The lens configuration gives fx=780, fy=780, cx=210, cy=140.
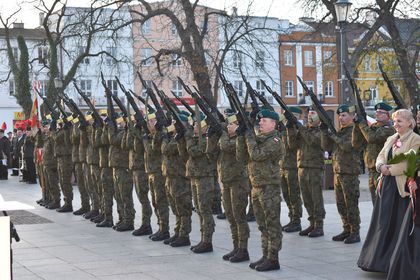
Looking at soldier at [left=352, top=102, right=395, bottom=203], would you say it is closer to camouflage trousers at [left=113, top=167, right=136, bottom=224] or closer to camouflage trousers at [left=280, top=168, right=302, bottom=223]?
camouflage trousers at [left=280, top=168, right=302, bottom=223]

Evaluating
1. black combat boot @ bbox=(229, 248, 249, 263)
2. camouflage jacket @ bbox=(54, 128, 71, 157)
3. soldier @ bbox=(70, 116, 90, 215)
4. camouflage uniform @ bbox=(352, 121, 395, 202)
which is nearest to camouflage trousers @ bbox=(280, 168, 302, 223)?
camouflage uniform @ bbox=(352, 121, 395, 202)

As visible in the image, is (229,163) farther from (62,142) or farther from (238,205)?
(62,142)

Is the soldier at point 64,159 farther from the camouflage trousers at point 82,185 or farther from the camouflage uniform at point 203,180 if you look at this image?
the camouflage uniform at point 203,180

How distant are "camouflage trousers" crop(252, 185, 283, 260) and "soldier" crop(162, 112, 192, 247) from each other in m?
2.20

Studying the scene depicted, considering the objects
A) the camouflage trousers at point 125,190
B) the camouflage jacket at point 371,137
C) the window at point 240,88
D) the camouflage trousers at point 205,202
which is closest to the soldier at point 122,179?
the camouflage trousers at point 125,190

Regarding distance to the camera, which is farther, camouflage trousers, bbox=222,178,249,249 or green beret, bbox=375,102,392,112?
Answer: green beret, bbox=375,102,392,112

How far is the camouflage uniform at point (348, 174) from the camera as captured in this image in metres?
11.3

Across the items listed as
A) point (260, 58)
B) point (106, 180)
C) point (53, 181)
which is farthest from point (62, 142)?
point (260, 58)

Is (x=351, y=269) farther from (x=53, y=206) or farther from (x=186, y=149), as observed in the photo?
(x=53, y=206)

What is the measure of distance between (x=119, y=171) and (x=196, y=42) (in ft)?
45.7

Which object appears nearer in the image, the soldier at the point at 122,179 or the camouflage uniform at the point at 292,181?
the camouflage uniform at the point at 292,181

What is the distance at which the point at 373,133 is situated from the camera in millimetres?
10734

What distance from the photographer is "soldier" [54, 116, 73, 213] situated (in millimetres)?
16422

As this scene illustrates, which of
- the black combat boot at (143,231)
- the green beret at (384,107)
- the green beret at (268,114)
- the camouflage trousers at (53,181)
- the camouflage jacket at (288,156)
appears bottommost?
the black combat boot at (143,231)
